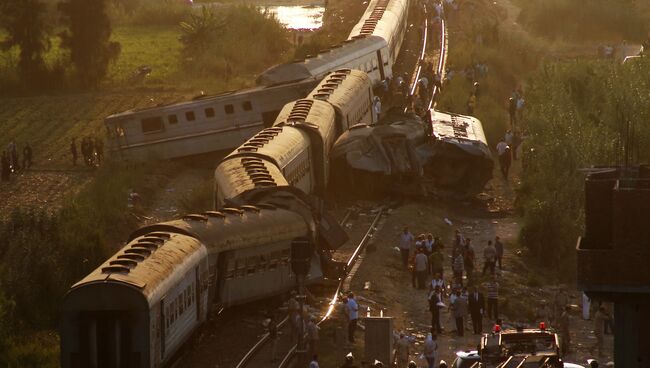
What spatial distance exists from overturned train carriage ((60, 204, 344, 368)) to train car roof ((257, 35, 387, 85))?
834 inches

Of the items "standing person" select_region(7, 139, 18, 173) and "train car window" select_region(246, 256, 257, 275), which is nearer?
"train car window" select_region(246, 256, 257, 275)

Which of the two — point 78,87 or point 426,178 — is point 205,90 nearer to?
point 78,87

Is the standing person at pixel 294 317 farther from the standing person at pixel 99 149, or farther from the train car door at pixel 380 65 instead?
the train car door at pixel 380 65

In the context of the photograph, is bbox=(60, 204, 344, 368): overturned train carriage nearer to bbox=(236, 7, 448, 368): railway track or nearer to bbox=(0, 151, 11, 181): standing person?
bbox=(236, 7, 448, 368): railway track

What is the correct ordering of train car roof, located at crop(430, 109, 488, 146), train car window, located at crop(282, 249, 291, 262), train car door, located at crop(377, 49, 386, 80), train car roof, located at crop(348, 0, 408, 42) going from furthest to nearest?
train car roof, located at crop(348, 0, 408, 42), train car door, located at crop(377, 49, 386, 80), train car roof, located at crop(430, 109, 488, 146), train car window, located at crop(282, 249, 291, 262)

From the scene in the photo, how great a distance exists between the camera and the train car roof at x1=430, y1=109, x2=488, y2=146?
52094 mm

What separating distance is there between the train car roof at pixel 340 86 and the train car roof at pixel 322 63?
1.60 metres

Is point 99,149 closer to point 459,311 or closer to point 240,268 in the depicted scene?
point 459,311

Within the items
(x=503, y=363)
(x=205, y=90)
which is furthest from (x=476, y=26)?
(x=503, y=363)

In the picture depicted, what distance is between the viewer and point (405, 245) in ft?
143

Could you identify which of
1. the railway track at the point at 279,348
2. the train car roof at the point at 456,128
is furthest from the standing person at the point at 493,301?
the train car roof at the point at 456,128

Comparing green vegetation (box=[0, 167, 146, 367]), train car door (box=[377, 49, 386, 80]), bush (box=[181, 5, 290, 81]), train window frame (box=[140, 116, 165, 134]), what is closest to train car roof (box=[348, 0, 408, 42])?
train car door (box=[377, 49, 386, 80])

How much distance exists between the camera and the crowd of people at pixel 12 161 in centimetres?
5791

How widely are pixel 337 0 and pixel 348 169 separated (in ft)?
198
